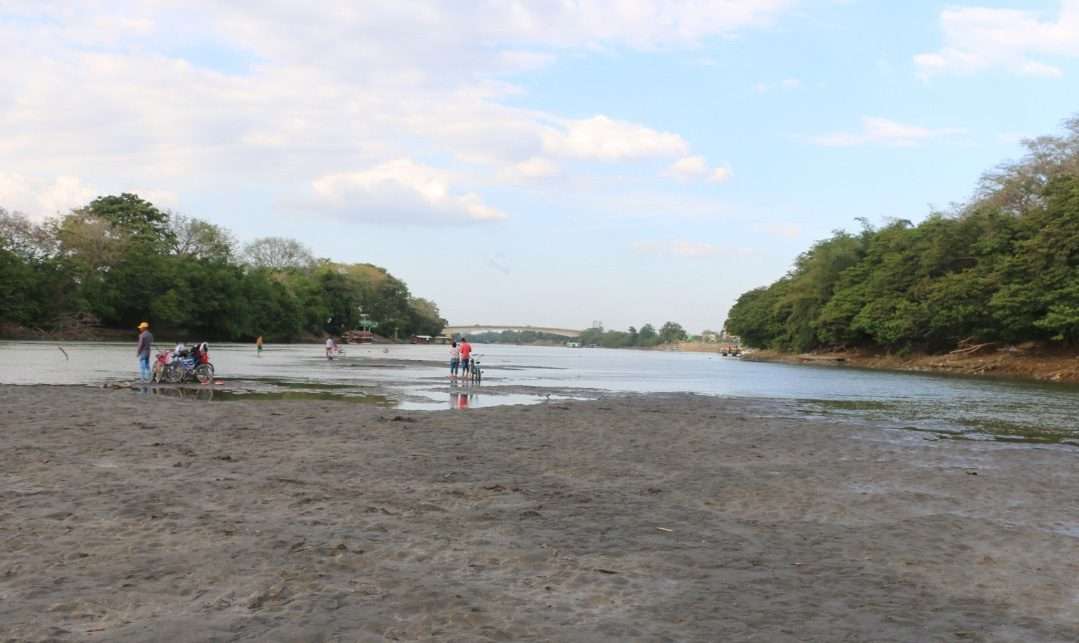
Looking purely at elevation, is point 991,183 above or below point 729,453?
above

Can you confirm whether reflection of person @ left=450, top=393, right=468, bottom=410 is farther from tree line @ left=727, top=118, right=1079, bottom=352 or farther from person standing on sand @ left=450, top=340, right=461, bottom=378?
tree line @ left=727, top=118, right=1079, bottom=352

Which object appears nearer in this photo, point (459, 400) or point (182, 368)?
point (459, 400)

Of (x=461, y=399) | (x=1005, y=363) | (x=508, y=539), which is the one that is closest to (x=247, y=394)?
(x=461, y=399)

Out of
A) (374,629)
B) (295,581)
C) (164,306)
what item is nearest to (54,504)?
(295,581)

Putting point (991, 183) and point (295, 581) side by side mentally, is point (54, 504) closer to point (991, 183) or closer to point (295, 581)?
point (295, 581)

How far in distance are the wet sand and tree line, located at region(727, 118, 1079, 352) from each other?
59519 mm

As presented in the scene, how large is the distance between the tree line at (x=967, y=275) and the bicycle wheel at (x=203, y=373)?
59.6 metres

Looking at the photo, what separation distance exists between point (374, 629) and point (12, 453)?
9.75 meters

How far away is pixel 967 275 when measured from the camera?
259 ft

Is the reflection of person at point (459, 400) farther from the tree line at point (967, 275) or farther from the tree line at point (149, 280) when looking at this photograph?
the tree line at point (149, 280)

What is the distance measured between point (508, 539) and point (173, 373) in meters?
26.5

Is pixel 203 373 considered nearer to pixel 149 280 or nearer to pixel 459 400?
pixel 459 400

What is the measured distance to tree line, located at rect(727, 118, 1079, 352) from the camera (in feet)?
222

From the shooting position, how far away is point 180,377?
31797mm
